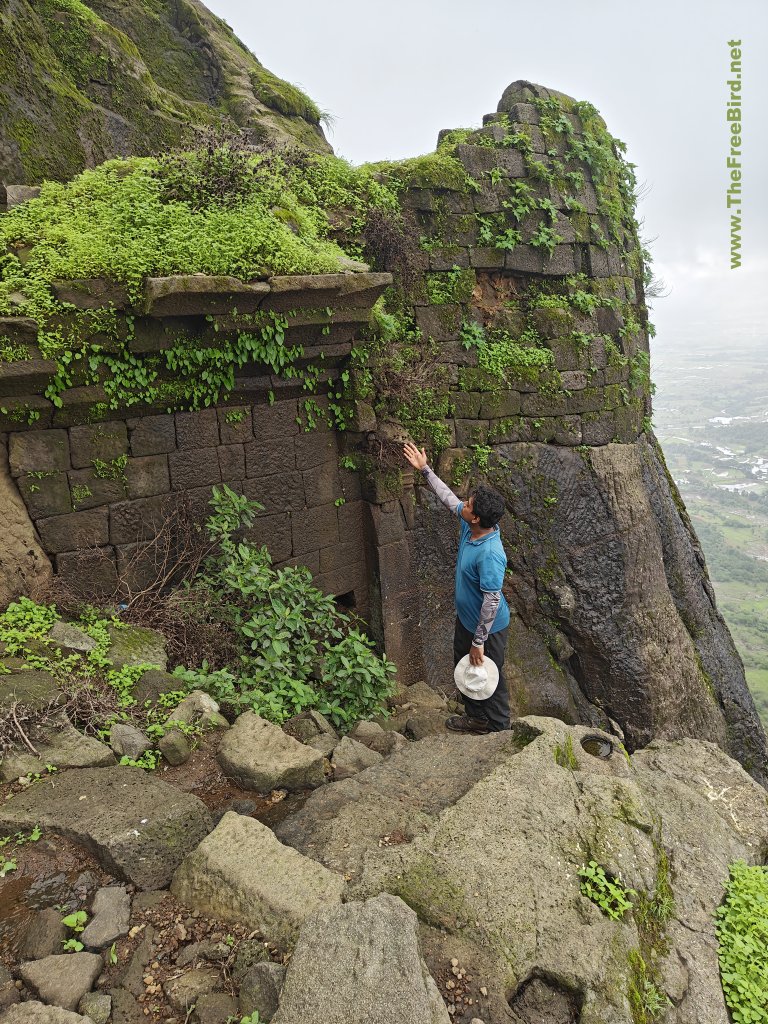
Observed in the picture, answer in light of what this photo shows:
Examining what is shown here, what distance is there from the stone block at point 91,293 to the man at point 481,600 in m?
2.75

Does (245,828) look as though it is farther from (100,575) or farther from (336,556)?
(336,556)

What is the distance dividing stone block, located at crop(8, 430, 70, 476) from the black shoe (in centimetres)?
348

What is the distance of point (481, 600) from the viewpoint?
463cm

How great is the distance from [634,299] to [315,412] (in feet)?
15.7

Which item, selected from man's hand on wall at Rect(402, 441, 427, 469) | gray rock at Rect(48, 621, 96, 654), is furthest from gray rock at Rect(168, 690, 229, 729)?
man's hand on wall at Rect(402, 441, 427, 469)

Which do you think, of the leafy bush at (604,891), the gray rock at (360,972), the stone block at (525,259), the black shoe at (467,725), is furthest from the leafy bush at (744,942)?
the stone block at (525,259)

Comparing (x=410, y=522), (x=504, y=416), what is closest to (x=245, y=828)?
(x=410, y=522)

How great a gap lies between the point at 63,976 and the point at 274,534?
12.4 feet

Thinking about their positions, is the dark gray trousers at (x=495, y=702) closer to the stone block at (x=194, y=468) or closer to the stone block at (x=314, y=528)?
the stone block at (x=314, y=528)

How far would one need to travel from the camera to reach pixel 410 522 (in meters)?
6.38

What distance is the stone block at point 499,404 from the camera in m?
6.78

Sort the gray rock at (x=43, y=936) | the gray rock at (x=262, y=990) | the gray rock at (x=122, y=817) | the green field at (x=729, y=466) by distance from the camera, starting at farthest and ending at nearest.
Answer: the green field at (x=729, y=466)
the gray rock at (x=122, y=817)
the gray rock at (x=43, y=936)
the gray rock at (x=262, y=990)

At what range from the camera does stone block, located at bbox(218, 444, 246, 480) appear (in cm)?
516

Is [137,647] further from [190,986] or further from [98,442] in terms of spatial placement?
[190,986]
